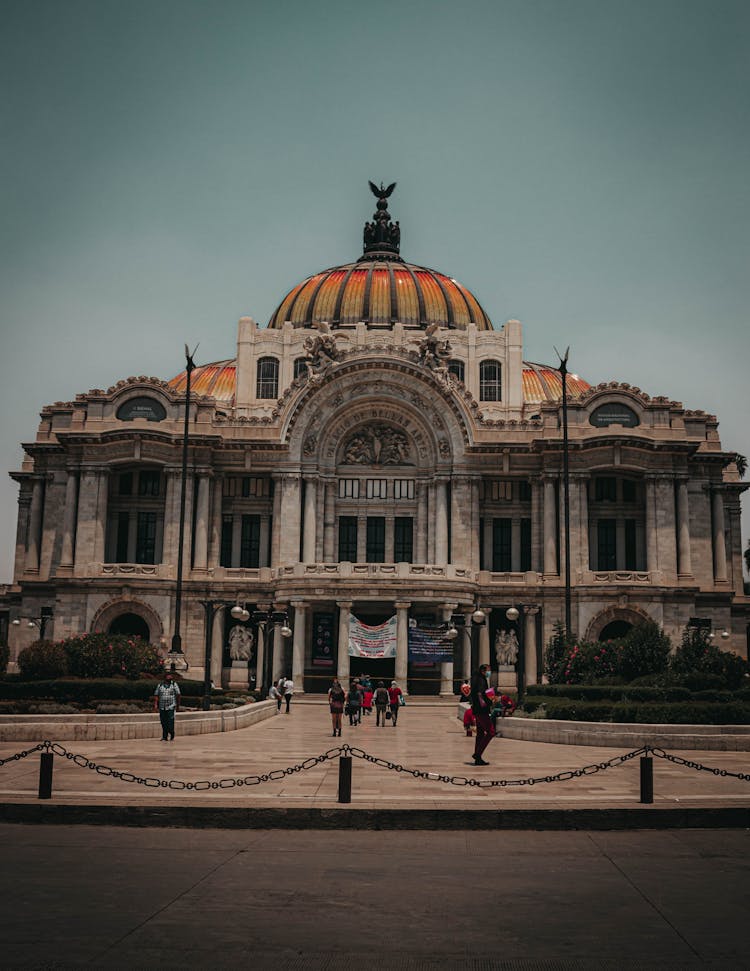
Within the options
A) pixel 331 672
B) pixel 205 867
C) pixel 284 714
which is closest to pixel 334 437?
pixel 331 672

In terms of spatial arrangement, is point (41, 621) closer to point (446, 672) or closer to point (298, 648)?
point (298, 648)

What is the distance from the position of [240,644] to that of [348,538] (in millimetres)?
10008

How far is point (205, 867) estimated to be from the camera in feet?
51.0

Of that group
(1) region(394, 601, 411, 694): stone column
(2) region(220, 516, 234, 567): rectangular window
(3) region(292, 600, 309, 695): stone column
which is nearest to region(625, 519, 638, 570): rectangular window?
(1) region(394, 601, 411, 694): stone column

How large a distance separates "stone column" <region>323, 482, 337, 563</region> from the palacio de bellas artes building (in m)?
0.13

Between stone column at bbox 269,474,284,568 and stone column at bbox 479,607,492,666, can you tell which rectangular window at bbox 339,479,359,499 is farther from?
stone column at bbox 479,607,492,666

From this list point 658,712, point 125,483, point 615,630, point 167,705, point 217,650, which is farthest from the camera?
point 125,483

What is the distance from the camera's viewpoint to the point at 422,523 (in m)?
70.8

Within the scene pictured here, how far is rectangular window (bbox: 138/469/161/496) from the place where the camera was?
7062 cm

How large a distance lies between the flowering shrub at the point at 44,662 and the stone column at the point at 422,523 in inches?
1052

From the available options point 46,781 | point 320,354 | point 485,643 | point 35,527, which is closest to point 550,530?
point 485,643

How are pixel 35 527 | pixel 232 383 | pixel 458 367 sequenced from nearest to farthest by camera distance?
pixel 35 527 → pixel 458 367 → pixel 232 383

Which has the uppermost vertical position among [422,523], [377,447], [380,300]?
[380,300]

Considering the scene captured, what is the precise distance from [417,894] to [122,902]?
3.62 m
